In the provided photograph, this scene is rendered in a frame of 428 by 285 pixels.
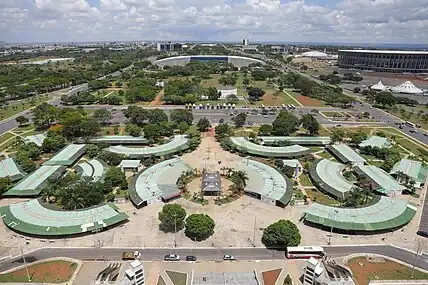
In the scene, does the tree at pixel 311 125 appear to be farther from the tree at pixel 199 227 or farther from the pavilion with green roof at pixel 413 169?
the tree at pixel 199 227

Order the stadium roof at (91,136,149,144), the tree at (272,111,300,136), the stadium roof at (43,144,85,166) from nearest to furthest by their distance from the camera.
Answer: the stadium roof at (43,144,85,166)
the stadium roof at (91,136,149,144)
the tree at (272,111,300,136)

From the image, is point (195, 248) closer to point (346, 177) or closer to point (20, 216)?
point (20, 216)

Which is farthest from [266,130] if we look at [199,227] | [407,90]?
[407,90]

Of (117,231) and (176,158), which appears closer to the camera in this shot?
(117,231)

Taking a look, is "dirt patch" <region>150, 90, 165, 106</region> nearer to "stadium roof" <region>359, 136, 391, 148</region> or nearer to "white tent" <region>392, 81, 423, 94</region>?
"stadium roof" <region>359, 136, 391, 148</region>

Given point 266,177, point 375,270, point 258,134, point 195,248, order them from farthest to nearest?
1. point 258,134
2. point 266,177
3. point 195,248
4. point 375,270

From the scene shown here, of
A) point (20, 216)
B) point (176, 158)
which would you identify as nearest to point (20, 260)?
point (20, 216)

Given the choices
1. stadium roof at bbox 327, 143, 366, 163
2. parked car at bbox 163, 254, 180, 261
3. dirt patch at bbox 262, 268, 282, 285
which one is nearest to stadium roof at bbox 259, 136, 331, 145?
stadium roof at bbox 327, 143, 366, 163

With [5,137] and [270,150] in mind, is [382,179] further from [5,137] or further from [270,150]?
[5,137]
